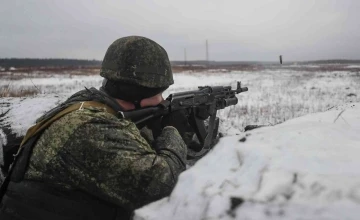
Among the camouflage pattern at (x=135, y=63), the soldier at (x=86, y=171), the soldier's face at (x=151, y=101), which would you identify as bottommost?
the soldier at (x=86, y=171)

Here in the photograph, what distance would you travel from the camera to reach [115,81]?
2.40 metres

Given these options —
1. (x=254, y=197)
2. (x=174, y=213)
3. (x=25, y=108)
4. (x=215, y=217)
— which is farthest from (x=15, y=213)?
(x=25, y=108)

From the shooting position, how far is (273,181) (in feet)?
3.80

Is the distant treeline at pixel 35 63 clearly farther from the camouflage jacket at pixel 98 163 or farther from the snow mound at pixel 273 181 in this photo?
the snow mound at pixel 273 181

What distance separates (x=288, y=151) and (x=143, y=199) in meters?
0.89

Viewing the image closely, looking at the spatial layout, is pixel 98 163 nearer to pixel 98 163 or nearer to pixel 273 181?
pixel 98 163

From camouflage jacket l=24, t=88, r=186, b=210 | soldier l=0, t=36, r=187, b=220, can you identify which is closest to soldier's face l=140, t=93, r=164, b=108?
soldier l=0, t=36, r=187, b=220

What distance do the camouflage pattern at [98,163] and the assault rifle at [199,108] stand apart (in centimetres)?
55

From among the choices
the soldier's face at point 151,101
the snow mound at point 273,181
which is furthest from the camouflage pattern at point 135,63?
the snow mound at point 273,181

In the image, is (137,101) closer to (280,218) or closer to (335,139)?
(335,139)

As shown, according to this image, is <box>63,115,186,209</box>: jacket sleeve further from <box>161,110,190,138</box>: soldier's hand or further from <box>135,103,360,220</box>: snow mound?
<box>161,110,190,138</box>: soldier's hand

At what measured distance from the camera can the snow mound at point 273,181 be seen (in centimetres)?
105

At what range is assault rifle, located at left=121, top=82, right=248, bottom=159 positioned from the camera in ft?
8.95

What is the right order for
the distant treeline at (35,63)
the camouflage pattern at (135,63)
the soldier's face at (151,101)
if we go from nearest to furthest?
1. the camouflage pattern at (135,63)
2. the soldier's face at (151,101)
3. the distant treeline at (35,63)
